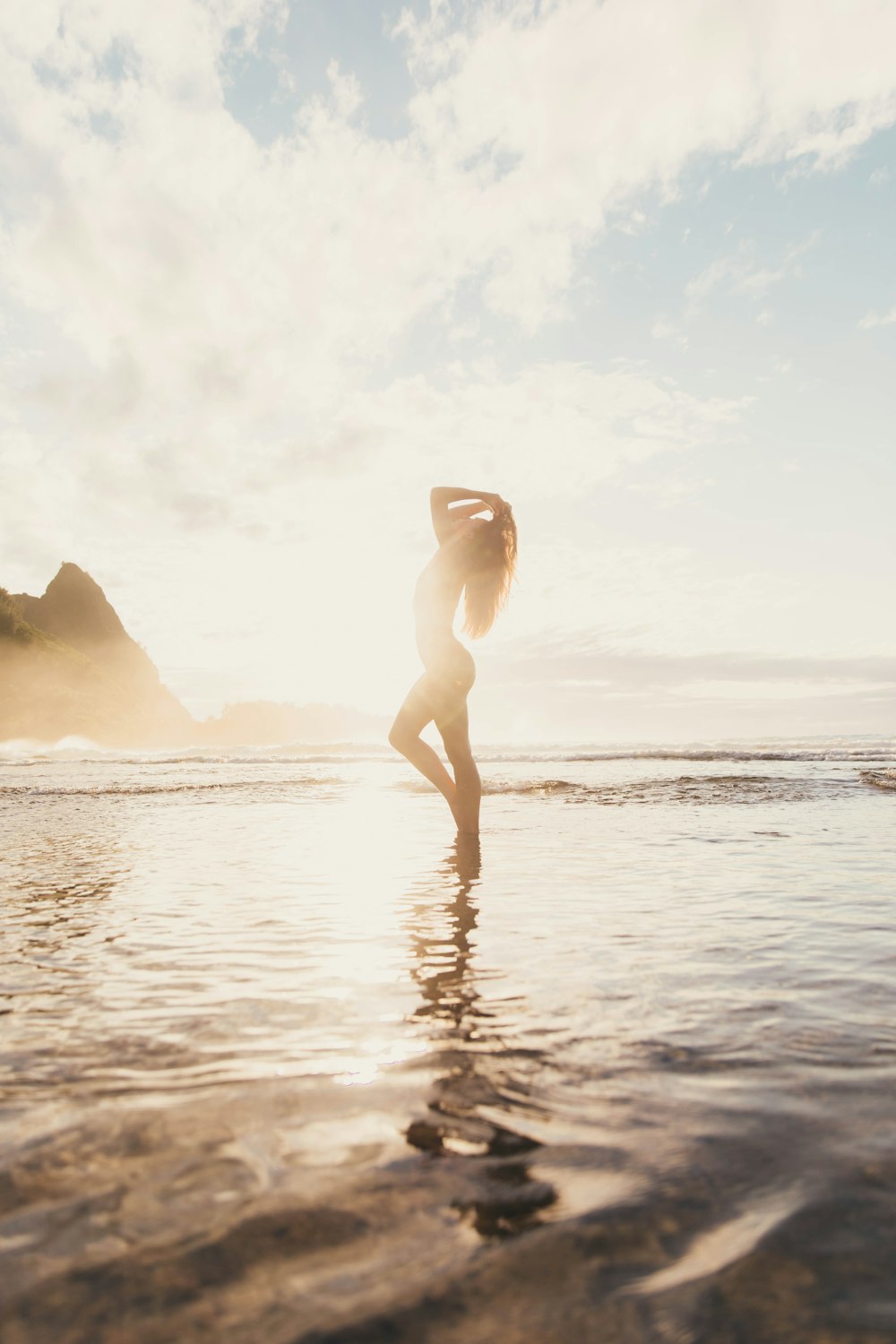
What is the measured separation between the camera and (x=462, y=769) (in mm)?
5988

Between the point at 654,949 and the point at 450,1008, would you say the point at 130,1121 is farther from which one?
the point at 654,949

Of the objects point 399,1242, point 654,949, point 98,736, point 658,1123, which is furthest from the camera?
point 98,736

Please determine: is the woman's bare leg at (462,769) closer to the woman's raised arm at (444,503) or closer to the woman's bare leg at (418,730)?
the woman's bare leg at (418,730)

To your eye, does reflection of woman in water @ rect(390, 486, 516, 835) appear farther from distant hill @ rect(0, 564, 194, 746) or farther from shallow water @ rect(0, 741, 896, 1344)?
distant hill @ rect(0, 564, 194, 746)

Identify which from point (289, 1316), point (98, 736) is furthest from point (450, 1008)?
point (98, 736)

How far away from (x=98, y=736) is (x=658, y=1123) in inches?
3287

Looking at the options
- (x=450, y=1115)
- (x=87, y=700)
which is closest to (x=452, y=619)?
(x=450, y=1115)

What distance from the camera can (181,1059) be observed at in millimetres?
1910

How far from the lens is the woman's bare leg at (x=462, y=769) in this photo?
5715mm

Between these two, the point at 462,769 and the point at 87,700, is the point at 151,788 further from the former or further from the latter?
the point at 87,700

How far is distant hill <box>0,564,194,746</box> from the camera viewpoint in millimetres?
74375

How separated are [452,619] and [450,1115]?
459cm

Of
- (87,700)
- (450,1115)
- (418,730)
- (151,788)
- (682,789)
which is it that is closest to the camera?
(450,1115)

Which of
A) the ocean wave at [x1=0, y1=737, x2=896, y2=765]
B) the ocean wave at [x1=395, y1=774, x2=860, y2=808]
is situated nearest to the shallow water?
the ocean wave at [x1=395, y1=774, x2=860, y2=808]
